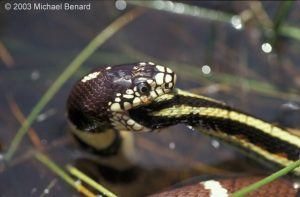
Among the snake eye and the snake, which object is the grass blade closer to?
the snake

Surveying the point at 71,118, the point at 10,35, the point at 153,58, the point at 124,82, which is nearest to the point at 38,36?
the point at 10,35

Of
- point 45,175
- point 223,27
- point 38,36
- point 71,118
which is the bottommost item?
point 45,175

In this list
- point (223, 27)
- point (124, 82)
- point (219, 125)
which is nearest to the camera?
point (124, 82)

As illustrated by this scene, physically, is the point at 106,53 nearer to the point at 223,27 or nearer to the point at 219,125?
the point at 223,27

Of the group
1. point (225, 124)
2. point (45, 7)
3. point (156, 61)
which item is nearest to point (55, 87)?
point (156, 61)

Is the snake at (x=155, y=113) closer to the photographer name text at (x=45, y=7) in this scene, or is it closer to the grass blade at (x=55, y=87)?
the grass blade at (x=55, y=87)

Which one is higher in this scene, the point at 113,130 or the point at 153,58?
the point at 153,58

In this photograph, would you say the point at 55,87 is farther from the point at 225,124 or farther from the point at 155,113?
the point at 225,124
